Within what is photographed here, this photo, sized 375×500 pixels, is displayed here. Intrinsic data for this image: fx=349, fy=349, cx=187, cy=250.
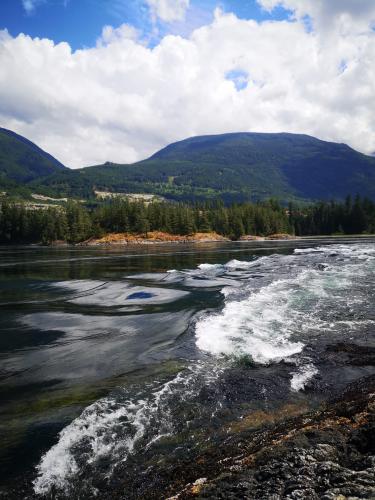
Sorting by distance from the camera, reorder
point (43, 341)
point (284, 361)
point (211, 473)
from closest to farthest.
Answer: point (211, 473), point (284, 361), point (43, 341)

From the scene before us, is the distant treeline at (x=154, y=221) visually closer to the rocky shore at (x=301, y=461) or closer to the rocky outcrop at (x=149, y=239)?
the rocky outcrop at (x=149, y=239)

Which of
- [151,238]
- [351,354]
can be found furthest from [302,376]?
[151,238]

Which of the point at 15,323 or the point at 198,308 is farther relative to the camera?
the point at 198,308

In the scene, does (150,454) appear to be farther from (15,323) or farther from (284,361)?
(15,323)

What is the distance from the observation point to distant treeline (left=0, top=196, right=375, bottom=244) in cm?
16150

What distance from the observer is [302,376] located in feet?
37.6

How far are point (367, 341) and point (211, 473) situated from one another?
1100 centimetres

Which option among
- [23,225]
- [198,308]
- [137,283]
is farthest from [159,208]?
[198,308]

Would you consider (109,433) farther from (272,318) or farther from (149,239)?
(149,239)

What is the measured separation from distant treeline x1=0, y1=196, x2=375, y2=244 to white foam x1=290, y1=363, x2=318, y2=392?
150193mm

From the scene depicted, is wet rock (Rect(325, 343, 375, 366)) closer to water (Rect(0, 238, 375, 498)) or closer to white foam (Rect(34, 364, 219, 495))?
water (Rect(0, 238, 375, 498))

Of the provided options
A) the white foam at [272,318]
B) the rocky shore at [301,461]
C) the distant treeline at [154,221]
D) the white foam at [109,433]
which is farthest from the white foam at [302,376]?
the distant treeline at [154,221]

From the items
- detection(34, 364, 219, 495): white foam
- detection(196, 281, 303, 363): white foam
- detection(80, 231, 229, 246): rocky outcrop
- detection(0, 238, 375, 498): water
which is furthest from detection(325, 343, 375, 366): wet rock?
detection(80, 231, 229, 246): rocky outcrop

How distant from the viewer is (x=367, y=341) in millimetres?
14703
